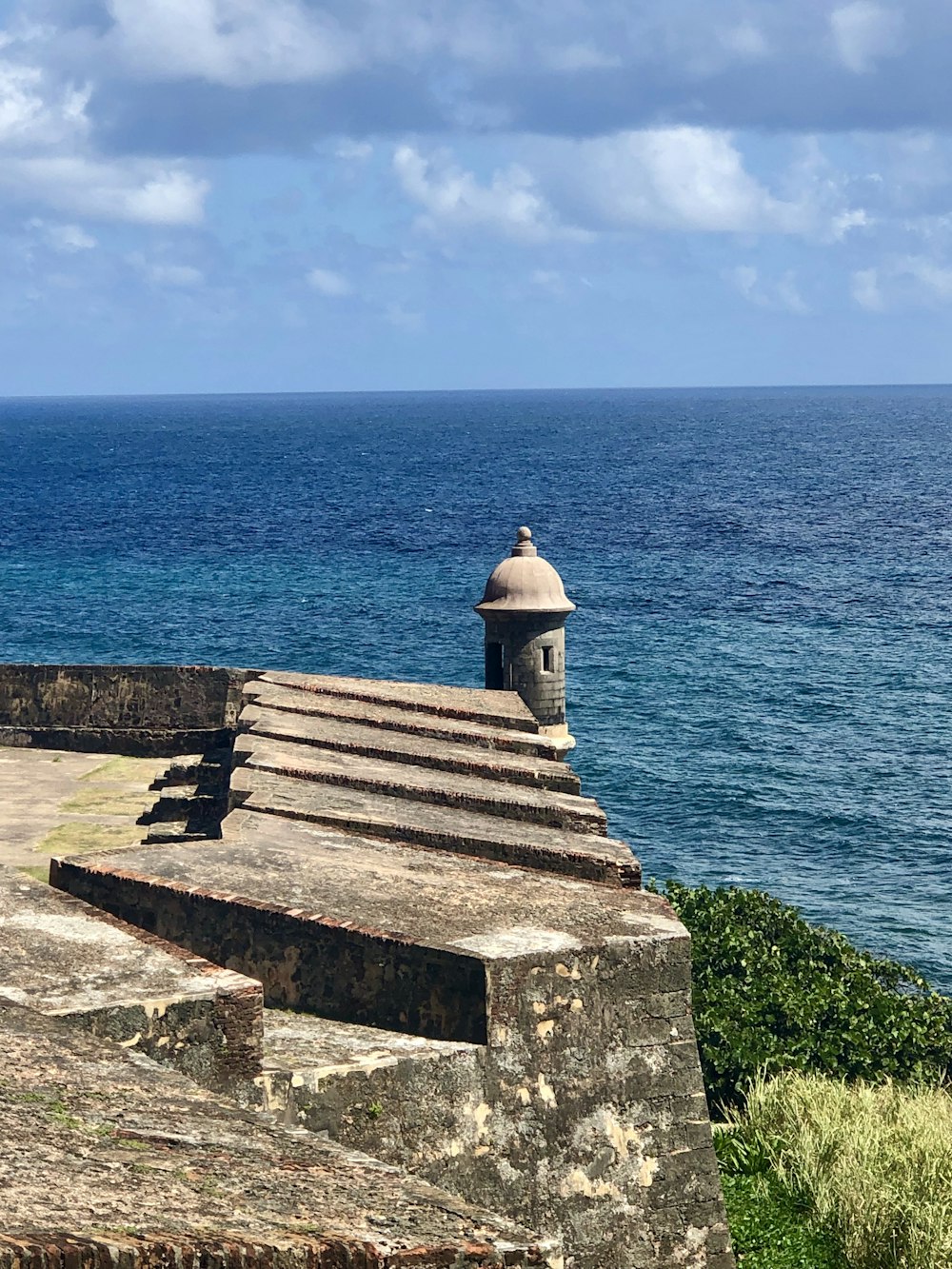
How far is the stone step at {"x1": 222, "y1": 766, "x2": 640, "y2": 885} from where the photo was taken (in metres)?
12.9

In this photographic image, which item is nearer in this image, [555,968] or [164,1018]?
[164,1018]

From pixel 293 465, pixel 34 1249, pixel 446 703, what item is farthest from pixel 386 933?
pixel 293 465

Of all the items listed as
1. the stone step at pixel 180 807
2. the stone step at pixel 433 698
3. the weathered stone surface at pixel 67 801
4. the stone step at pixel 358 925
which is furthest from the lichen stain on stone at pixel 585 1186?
the stone step at pixel 433 698

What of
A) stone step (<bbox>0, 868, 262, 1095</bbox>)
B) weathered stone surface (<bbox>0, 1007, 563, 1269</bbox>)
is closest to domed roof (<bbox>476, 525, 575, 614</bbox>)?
stone step (<bbox>0, 868, 262, 1095</bbox>)

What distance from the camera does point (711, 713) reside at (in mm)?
49469

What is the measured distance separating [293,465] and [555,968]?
13958 centimetres

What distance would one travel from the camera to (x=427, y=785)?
1520 centimetres

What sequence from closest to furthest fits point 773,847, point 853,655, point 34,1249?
1. point 34,1249
2. point 773,847
3. point 853,655

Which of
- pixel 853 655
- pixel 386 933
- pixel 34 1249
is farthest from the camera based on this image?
pixel 853 655

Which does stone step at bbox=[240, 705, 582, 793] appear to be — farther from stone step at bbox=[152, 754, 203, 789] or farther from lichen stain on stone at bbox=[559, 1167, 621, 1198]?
lichen stain on stone at bbox=[559, 1167, 621, 1198]

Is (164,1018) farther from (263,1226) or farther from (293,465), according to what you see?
→ (293,465)

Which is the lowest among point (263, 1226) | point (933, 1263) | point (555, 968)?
point (933, 1263)

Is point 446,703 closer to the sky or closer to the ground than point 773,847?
closer to the sky

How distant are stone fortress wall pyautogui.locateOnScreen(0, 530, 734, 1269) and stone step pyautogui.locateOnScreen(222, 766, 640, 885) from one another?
0.09 feet
